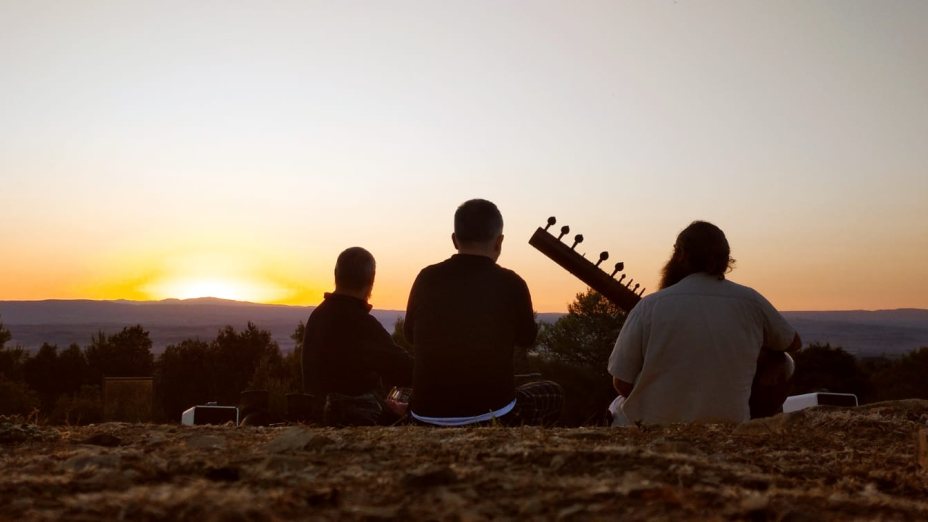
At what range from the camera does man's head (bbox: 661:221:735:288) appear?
17.0 feet

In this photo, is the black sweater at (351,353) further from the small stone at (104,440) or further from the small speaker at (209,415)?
the small stone at (104,440)

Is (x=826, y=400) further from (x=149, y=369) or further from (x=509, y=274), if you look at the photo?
(x=149, y=369)

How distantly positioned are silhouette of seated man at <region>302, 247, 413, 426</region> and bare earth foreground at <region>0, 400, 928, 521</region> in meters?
2.11

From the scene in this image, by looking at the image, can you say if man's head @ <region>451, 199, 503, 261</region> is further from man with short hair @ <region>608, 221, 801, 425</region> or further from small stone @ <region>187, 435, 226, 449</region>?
small stone @ <region>187, 435, 226, 449</region>

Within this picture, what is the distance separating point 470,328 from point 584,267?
2.86m

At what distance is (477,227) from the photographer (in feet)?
17.3

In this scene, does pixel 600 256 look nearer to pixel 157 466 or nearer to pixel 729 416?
pixel 729 416

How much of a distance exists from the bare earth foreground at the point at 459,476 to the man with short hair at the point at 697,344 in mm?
1076

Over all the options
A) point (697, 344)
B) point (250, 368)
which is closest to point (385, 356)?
point (697, 344)

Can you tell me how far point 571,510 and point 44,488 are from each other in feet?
4.81

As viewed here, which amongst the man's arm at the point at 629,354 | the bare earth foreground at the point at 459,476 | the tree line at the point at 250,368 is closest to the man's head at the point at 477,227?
the man's arm at the point at 629,354

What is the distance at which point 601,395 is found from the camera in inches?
765

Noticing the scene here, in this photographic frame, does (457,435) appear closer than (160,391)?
Yes

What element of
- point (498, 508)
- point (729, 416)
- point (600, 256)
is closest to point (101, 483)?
point (498, 508)
